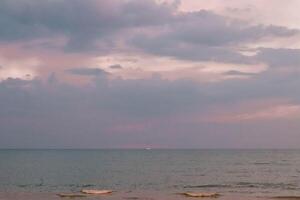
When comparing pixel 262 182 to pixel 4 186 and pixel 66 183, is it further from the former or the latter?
pixel 4 186

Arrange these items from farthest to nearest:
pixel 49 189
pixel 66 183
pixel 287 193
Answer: pixel 66 183
pixel 49 189
pixel 287 193

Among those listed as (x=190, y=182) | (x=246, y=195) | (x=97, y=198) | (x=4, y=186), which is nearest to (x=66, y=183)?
(x=4, y=186)

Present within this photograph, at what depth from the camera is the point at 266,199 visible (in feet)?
163

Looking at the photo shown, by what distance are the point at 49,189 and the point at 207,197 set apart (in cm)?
2276

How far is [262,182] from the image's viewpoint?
7269 cm

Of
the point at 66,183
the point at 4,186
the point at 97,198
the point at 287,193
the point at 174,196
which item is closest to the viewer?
the point at 97,198

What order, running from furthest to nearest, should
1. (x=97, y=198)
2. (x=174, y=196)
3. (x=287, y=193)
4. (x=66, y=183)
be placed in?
(x=66, y=183), (x=287, y=193), (x=174, y=196), (x=97, y=198)

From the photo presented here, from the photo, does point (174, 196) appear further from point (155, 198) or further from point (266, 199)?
point (266, 199)


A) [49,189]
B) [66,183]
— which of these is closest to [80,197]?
[49,189]

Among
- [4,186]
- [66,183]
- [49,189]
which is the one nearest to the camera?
[49,189]

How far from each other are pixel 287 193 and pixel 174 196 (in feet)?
49.0

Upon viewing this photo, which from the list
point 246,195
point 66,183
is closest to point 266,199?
point 246,195

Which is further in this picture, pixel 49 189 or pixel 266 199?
pixel 49 189

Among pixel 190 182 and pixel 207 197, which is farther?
pixel 190 182
